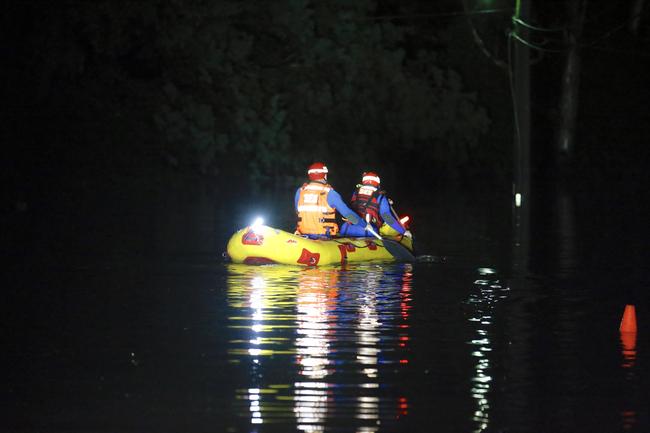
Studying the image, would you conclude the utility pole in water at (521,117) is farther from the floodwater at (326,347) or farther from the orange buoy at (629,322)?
the orange buoy at (629,322)

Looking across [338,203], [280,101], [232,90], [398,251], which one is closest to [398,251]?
[398,251]

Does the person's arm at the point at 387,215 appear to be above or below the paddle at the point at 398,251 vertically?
above

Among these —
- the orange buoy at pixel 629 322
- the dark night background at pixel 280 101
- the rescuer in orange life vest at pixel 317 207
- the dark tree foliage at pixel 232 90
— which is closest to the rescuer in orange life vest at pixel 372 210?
the rescuer in orange life vest at pixel 317 207

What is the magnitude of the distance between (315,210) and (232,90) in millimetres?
30102

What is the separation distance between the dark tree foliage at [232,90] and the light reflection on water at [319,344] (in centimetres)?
2814

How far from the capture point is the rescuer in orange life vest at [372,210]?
25.5m

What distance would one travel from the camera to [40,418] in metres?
10.8

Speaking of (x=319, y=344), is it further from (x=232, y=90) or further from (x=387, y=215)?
(x=232, y=90)

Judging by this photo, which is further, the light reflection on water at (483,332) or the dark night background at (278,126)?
the dark night background at (278,126)

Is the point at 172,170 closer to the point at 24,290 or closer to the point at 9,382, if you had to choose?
the point at 24,290

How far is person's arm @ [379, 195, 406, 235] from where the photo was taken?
25.5 metres

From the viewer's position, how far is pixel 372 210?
83.6 ft

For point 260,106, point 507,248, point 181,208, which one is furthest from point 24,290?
point 260,106

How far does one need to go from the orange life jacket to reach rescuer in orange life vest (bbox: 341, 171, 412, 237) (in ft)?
3.20
